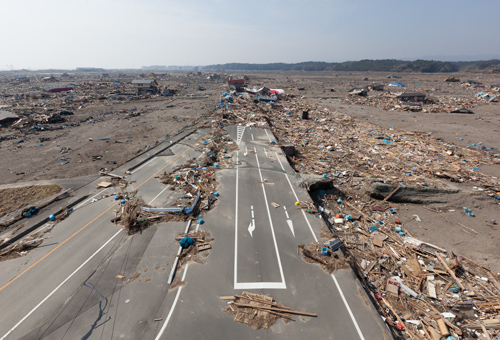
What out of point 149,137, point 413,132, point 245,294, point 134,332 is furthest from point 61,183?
point 413,132

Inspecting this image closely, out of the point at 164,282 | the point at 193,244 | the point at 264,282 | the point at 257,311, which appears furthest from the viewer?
the point at 193,244

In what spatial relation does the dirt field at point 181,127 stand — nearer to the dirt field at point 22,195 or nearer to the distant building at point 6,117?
the dirt field at point 22,195

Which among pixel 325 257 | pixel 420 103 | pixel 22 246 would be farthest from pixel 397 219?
pixel 420 103

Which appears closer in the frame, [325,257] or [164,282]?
[164,282]

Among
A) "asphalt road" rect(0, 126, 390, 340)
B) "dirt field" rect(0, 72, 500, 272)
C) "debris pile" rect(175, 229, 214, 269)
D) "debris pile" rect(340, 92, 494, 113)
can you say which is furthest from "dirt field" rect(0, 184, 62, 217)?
"debris pile" rect(340, 92, 494, 113)

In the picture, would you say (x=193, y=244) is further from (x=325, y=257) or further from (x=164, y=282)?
(x=325, y=257)

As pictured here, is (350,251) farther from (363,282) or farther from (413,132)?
(413,132)

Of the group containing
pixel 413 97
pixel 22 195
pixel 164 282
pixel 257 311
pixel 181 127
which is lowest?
pixel 257 311
